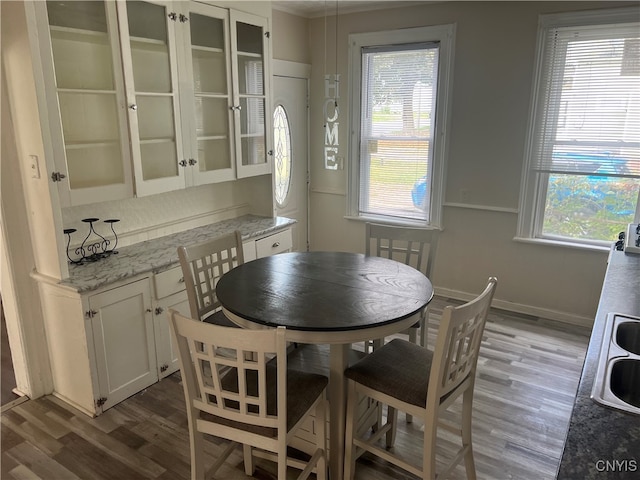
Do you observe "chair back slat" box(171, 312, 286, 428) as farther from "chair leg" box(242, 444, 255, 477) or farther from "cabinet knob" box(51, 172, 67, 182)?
"cabinet knob" box(51, 172, 67, 182)

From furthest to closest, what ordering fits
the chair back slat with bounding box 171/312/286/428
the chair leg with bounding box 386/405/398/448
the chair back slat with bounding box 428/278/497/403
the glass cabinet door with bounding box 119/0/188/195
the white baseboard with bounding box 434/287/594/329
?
1. the white baseboard with bounding box 434/287/594/329
2. the glass cabinet door with bounding box 119/0/188/195
3. the chair leg with bounding box 386/405/398/448
4. the chair back slat with bounding box 428/278/497/403
5. the chair back slat with bounding box 171/312/286/428

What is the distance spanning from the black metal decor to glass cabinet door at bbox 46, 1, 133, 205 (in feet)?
1.01

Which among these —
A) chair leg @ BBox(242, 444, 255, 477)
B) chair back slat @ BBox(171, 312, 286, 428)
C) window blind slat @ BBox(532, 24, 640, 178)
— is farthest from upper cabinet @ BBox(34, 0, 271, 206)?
window blind slat @ BBox(532, 24, 640, 178)

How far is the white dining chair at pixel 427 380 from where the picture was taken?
1729 mm

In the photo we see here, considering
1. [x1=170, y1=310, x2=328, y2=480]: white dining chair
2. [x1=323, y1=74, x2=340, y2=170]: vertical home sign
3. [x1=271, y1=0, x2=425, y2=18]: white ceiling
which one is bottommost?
[x1=170, y1=310, x2=328, y2=480]: white dining chair

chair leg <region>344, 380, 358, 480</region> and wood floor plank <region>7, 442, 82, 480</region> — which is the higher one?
chair leg <region>344, 380, 358, 480</region>

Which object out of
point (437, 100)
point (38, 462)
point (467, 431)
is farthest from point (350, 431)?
point (437, 100)

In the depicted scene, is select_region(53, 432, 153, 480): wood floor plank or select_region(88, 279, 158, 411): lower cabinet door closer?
select_region(53, 432, 153, 480): wood floor plank

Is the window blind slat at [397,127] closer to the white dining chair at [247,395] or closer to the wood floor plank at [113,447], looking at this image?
the white dining chair at [247,395]

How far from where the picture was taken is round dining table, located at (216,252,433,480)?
1836 mm

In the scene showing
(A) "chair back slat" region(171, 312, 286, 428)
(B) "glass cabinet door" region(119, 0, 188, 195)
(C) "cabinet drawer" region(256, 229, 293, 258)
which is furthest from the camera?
(C) "cabinet drawer" region(256, 229, 293, 258)

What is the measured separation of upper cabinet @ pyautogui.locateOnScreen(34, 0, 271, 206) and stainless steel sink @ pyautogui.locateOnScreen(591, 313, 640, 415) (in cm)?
251

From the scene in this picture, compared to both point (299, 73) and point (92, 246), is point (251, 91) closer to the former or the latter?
point (299, 73)

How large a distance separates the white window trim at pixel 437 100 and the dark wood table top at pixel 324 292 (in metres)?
1.89
